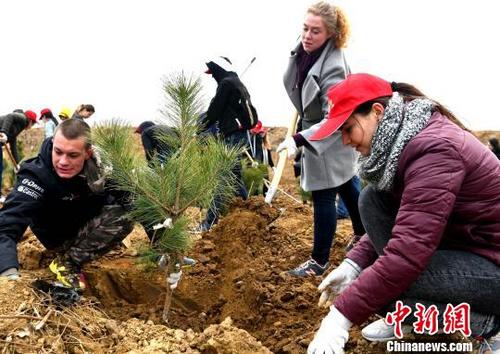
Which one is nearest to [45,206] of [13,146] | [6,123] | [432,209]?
[432,209]

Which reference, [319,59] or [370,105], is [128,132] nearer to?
[370,105]

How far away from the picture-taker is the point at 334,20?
2490mm

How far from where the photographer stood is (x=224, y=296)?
2502 mm

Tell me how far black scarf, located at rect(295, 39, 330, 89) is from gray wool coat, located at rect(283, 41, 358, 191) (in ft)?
0.08

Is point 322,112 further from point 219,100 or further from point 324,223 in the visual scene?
point 219,100

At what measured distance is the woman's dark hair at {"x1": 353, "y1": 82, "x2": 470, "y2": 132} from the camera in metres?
1.60

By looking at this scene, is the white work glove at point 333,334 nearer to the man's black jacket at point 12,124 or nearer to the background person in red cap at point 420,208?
the background person in red cap at point 420,208

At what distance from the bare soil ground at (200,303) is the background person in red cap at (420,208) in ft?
1.20

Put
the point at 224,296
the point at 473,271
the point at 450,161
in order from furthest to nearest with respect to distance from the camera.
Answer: the point at 224,296
the point at 473,271
the point at 450,161

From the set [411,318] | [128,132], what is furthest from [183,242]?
[411,318]

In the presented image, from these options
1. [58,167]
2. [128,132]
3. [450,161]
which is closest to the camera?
[450,161]

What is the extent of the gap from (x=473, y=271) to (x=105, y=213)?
1.82m

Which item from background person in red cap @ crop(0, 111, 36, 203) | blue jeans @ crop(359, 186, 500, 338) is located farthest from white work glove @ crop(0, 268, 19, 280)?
background person in red cap @ crop(0, 111, 36, 203)

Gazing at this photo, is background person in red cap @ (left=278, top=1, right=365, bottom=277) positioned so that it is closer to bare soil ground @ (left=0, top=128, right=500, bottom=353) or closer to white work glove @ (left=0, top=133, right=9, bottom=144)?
bare soil ground @ (left=0, top=128, right=500, bottom=353)
